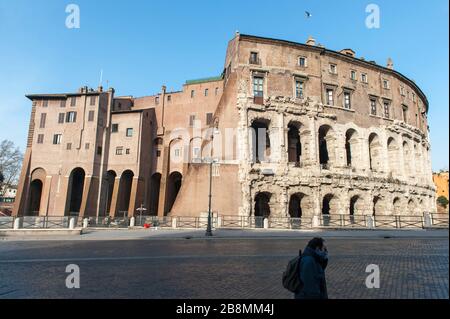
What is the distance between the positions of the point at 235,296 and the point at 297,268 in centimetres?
273

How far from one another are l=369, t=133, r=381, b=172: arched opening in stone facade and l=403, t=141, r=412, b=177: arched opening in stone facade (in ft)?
16.0

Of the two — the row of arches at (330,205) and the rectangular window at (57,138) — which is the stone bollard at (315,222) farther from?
the rectangular window at (57,138)

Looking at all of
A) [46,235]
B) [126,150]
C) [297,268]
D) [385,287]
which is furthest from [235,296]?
[126,150]

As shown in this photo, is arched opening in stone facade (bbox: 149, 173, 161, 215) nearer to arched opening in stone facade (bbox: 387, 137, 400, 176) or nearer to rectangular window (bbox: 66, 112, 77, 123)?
rectangular window (bbox: 66, 112, 77, 123)

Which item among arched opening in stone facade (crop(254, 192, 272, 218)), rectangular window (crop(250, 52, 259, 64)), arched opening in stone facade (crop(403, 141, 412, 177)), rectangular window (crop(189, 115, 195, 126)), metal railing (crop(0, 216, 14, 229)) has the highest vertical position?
rectangular window (crop(250, 52, 259, 64))

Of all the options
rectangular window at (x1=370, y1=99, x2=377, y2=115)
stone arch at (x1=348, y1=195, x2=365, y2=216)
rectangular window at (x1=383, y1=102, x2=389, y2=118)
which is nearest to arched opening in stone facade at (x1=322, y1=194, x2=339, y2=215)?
stone arch at (x1=348, y1=195, x2=365, y2=216)

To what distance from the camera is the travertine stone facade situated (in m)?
29.4

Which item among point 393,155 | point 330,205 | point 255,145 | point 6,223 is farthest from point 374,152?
point 6,223

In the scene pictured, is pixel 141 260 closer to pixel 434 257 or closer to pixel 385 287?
pixel 385 287

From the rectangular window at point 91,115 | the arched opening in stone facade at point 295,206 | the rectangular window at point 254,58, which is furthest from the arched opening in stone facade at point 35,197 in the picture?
the arched opening in stone facade at point 295,206

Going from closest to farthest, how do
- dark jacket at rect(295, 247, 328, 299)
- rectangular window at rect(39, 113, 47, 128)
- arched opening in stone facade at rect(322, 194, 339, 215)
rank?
dark jacket at rect(295, 247, 328, 299) < arched opening in stone facade at rect(322, 194, 339, 215) < rectangular window at rect(39, 113, 47, 128)

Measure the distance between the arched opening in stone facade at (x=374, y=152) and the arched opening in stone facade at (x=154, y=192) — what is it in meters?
29.5

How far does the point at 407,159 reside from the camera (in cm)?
3856
